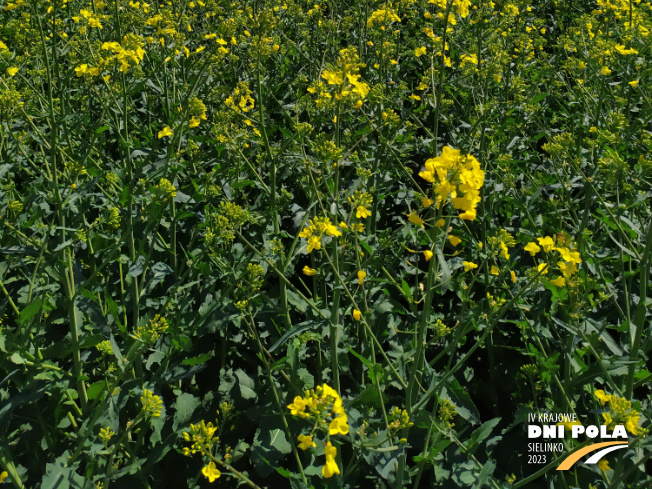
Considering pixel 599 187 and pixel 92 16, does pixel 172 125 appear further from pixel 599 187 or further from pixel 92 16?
pixel 599 187

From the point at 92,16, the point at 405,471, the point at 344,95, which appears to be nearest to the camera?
the point at 405,471

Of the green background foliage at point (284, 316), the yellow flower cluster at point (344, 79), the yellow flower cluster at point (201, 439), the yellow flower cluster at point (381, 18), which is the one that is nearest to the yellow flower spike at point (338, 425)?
the green background foliage at point (284, 316)

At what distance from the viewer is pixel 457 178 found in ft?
5.46

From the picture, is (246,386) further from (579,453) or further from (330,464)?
(579,453)

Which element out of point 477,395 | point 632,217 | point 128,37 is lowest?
point 477,395

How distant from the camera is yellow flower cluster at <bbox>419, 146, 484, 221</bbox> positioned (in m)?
1.66

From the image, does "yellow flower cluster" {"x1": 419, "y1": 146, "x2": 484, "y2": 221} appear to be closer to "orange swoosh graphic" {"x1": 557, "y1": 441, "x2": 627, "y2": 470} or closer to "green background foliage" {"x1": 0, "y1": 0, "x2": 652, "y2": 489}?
"green background foliage" {"x1": 0, "y1": 0, "x2": 652, "y2": 489}

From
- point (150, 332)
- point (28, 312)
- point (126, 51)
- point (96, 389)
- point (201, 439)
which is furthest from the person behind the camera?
point (126, 51)

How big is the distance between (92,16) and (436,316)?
2650mm

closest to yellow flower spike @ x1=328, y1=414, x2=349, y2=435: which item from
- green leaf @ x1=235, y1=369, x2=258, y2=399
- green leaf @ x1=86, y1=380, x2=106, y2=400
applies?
green leaf @ x1=235, y1=369, x2=258, y2=399

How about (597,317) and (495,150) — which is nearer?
(597,317)

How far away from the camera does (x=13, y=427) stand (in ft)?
8.77

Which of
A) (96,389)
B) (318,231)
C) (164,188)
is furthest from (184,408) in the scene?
(318,231)

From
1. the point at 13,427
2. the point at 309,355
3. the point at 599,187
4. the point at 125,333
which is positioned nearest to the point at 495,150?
the point at 599,187
